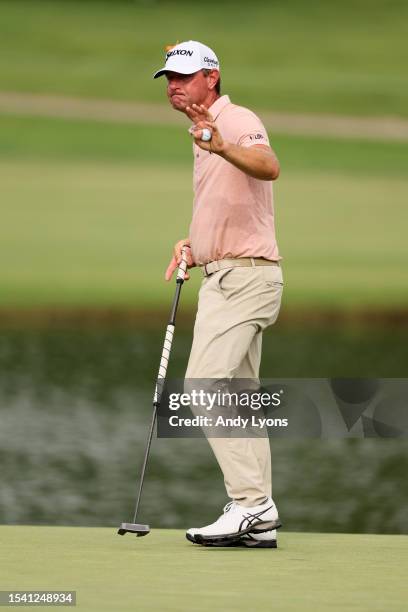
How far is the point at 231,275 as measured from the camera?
6836 millimetres

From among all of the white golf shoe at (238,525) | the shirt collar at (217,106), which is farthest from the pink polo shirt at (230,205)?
the white golf shoe at (238,525)

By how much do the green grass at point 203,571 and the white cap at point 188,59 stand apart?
189 centimetres

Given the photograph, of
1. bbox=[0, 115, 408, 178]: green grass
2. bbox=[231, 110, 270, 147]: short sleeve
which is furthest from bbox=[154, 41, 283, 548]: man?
bbox=[0, 115, 408, 178]: green grass

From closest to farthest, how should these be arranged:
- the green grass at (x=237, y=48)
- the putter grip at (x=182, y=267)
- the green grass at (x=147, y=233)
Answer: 1. the putter grip at (x=182, y=267)
2. the green grass at (x=147, y=233)
3. the green grass at (x=237, y=48)

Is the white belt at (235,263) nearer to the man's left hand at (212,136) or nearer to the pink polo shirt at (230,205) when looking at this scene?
the pink polo shirt at (230,205)

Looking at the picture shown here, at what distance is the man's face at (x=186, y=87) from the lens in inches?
270

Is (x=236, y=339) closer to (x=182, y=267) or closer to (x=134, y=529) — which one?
(x=182, y=267)

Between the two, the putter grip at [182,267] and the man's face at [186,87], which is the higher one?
the man's face at [186,87]

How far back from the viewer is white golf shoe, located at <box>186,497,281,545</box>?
22.3ft

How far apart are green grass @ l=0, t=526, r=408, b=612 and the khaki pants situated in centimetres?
29

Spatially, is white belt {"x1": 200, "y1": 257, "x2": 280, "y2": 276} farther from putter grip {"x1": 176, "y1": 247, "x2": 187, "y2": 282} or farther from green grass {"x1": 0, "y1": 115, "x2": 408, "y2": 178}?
green grass {"x1": 0, "y1": 115, "x2": 408, "y2": 178}

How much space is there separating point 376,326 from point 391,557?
16.4m

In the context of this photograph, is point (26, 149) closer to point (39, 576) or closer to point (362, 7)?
point (362, 7)

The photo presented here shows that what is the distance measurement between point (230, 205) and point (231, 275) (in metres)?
0.28
